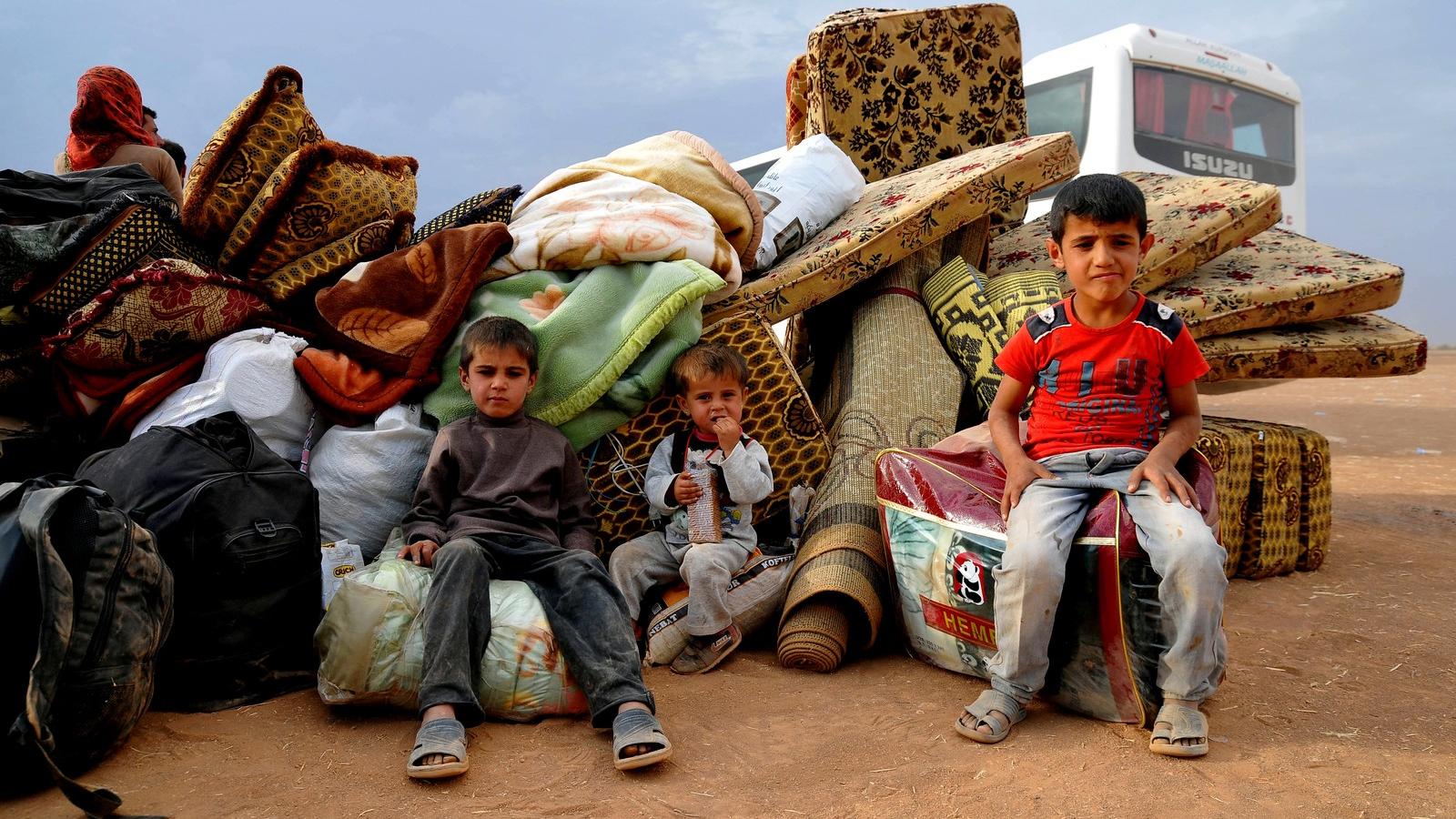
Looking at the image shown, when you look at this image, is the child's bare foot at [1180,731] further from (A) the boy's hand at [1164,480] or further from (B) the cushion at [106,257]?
(B) the cushion at [106,257]

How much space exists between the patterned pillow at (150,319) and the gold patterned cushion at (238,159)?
26 cm

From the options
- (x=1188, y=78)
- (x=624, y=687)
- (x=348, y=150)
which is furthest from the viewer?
(x=1188, y=78)

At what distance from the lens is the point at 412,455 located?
3.13 meters

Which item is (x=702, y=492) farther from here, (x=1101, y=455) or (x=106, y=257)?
(x=106, y=257)

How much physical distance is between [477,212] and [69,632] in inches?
79.3

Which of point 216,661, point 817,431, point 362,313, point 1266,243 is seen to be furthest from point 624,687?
point 1266,243

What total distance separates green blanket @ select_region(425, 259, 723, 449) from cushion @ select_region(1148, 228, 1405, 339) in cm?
205

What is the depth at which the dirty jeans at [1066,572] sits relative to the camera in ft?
7.35

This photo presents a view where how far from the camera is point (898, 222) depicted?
12.9 ft

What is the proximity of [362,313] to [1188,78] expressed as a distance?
950 centimetres

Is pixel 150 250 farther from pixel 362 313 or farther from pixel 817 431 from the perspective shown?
pixel 817 431

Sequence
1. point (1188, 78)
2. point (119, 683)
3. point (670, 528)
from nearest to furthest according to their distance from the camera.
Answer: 1. point (119, 683)
2. point (670, 528)
3. point (1188, 78)

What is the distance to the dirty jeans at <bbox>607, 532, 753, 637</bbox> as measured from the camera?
2.90m

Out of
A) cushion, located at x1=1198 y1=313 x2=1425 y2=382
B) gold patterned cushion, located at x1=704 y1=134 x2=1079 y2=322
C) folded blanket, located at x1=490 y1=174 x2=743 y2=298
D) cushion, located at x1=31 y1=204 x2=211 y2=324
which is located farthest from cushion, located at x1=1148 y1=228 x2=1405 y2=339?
cushion, located at x1=31 y1=204 x2=211 y2=324
